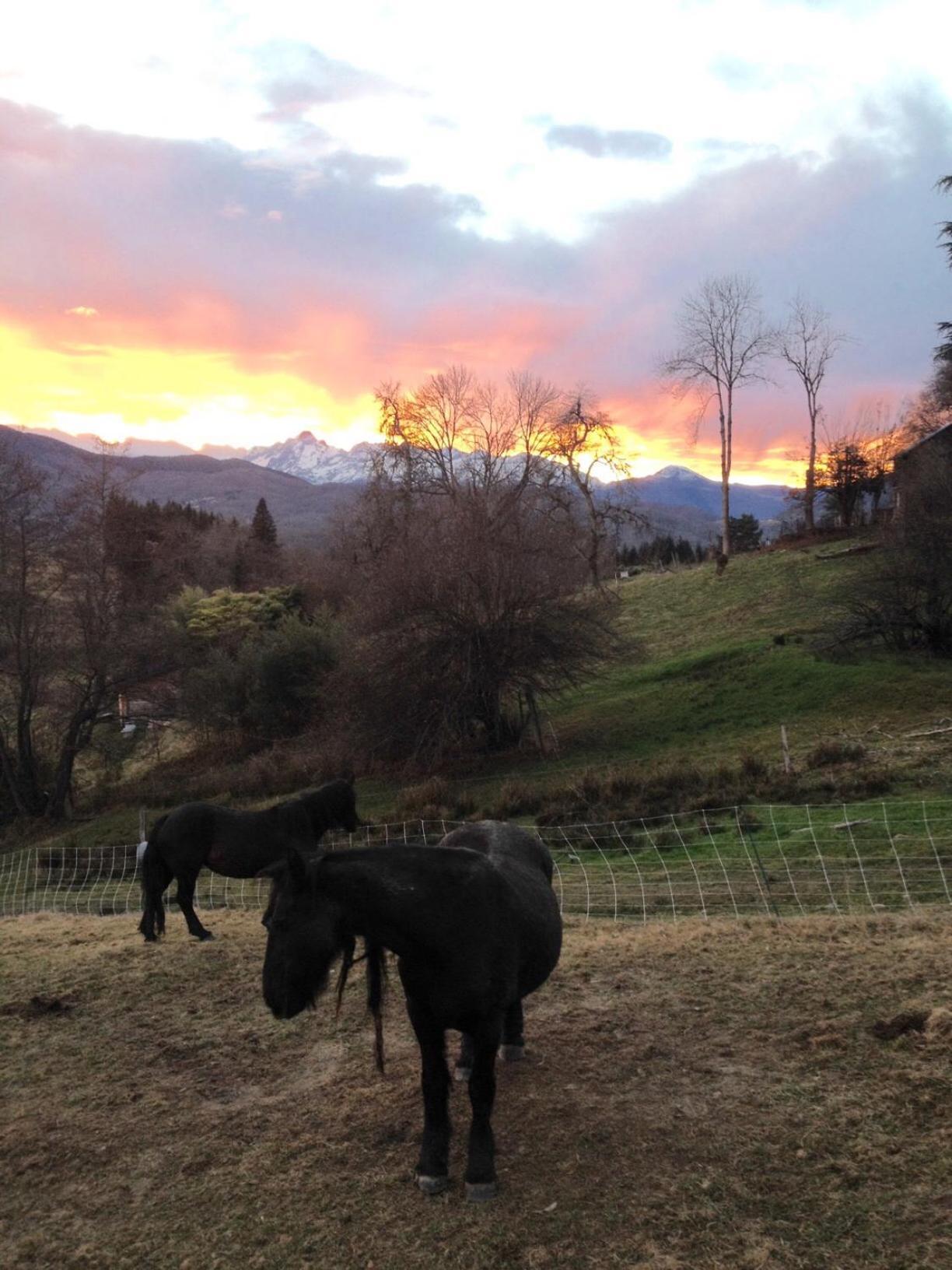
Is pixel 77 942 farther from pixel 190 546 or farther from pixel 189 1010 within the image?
pixel 190 546

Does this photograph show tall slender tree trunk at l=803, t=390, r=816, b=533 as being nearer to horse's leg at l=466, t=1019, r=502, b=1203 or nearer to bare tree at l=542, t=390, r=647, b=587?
Answer: bare tree at l=542, t=390, r=647, b=587

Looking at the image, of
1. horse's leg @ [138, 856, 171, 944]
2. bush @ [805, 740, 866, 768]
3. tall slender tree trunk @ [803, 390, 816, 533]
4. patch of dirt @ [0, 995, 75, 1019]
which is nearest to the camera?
patch of dirt @ [0, 995, 75, 1019]

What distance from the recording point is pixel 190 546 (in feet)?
162

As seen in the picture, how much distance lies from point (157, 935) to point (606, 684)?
764 inches

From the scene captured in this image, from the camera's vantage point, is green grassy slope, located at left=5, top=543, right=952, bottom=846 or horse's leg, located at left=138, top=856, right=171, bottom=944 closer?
horse's leg, located at left=138, top=856, right=171, bottom=944

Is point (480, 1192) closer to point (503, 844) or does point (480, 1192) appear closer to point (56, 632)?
point (503, 844)

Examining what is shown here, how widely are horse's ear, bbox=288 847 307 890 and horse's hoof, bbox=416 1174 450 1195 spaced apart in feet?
4.96

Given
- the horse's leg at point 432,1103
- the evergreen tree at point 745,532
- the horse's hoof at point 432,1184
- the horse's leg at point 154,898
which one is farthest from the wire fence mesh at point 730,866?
the evergreen tree at point 745,532

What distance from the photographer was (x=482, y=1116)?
388 centimetres

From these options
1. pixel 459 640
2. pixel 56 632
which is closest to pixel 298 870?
pixel 459 640

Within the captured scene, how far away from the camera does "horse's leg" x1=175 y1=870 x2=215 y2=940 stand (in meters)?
8.04

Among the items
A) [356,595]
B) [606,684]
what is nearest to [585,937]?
[356,595]

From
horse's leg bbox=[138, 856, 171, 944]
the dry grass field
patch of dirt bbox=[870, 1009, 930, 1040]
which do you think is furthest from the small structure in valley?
horse's leg bbox=[138, 856, 171, 944]

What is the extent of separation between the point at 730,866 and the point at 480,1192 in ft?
23.8
